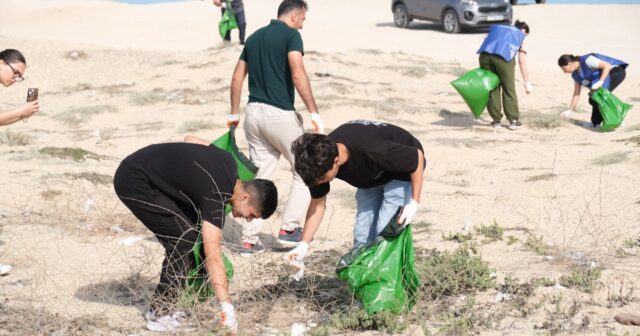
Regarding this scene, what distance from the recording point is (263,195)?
4.11 meters

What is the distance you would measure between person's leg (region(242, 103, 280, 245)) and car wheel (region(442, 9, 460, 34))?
15902 millimetres

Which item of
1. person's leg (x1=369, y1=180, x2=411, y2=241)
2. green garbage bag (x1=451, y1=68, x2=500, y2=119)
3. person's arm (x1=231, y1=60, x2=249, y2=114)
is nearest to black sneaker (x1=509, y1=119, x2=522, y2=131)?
green garbage bag (x1=451, y1=68, x2=500, y2=119)

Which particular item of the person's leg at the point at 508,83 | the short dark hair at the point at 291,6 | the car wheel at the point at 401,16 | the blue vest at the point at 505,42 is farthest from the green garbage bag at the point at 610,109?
the car wheel at the point at 401,16

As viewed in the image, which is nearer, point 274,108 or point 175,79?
point 274,108

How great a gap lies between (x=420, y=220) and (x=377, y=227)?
2.17m

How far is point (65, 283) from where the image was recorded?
535 cm

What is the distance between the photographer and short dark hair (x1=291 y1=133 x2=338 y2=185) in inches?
158

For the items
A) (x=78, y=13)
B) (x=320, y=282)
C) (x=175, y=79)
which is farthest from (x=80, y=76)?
(x=78, y=13)

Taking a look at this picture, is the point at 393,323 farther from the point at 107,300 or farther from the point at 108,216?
the point at 108,216

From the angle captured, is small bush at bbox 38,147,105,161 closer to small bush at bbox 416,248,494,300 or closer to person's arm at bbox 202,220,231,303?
small bush at bbox 416,248,494,300

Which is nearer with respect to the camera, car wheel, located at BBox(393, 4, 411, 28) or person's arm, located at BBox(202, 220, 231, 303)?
person's arm, located at BBox(202, 220, 231, 303)

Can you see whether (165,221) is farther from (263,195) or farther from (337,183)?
(337,183)

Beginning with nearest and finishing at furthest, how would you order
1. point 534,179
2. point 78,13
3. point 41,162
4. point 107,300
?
point 107,300, point 534,179, point 41,162, point 78,13

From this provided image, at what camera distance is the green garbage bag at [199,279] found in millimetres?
4393
